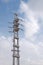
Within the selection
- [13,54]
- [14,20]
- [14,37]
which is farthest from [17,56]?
[14,20]

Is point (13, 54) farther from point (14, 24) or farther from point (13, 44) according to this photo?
point (14, 24)

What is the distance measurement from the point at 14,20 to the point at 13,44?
5.61 metres

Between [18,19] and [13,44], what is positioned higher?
[18,19]

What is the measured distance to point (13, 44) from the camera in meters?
52.3

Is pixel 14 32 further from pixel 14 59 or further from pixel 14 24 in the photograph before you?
pixel 14 59

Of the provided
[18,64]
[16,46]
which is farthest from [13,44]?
[18,64]

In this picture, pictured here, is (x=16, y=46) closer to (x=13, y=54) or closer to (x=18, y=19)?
(x=13, y=54)

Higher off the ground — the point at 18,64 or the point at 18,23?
the point at 18,23

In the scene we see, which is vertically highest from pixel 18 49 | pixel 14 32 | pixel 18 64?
pixel 14 32

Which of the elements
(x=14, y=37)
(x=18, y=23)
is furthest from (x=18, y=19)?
(x=14, y=37)

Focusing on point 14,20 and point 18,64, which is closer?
point 18,64

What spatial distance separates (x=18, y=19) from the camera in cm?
5428

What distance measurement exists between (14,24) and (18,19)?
1.43 meters

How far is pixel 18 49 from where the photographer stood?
173ft
